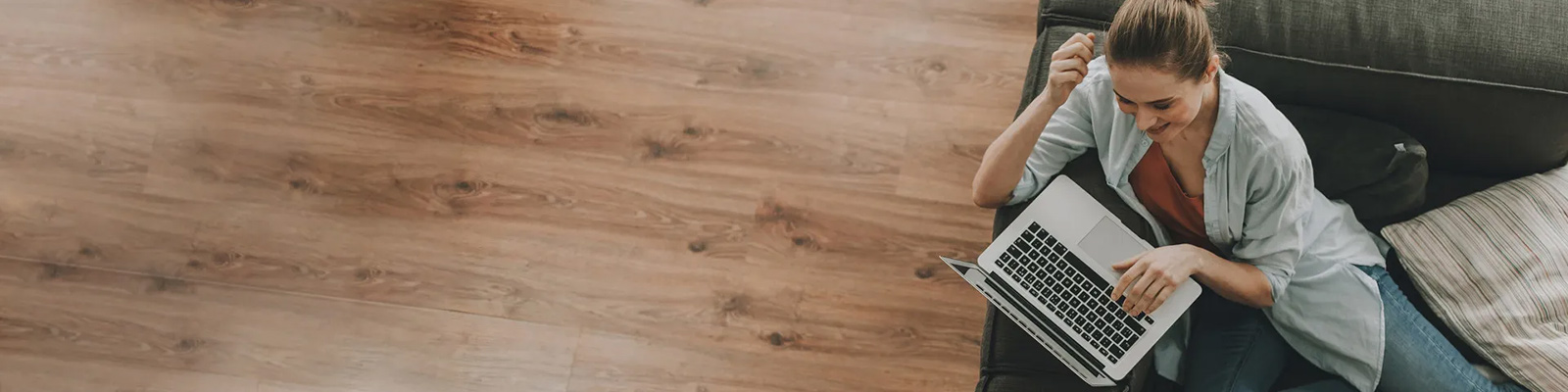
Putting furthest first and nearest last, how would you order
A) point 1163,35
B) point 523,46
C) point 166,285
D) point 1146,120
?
point 523,46 → point 166,285 → point 1146,120 → point 1163,35

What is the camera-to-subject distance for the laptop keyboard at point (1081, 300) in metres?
1.49

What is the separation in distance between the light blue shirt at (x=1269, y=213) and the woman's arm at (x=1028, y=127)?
4 centimetres

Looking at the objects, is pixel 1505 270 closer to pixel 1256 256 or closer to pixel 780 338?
pixel 1256 256

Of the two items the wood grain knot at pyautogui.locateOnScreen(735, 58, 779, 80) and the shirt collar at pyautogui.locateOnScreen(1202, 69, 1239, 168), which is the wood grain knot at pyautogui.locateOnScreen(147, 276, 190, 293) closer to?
the wood grain knot at pyautogui.locateOnScreen(735, 58, 779, 80)

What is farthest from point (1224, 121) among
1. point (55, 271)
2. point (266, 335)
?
point (55, 271)

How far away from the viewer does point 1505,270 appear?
1558mm

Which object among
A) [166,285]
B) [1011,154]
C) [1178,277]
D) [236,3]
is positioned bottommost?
[166,285]

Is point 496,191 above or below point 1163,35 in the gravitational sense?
below

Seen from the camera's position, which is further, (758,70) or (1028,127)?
(758,70)

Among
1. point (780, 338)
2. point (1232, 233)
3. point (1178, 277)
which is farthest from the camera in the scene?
point (780, 338)

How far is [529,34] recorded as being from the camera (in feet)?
7.70

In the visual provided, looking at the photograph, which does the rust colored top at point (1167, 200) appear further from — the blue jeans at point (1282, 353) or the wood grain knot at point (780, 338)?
the wood grain knot at point (780, 338)

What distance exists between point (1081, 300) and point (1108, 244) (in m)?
0.09

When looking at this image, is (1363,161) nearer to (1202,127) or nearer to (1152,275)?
(1202,127)
